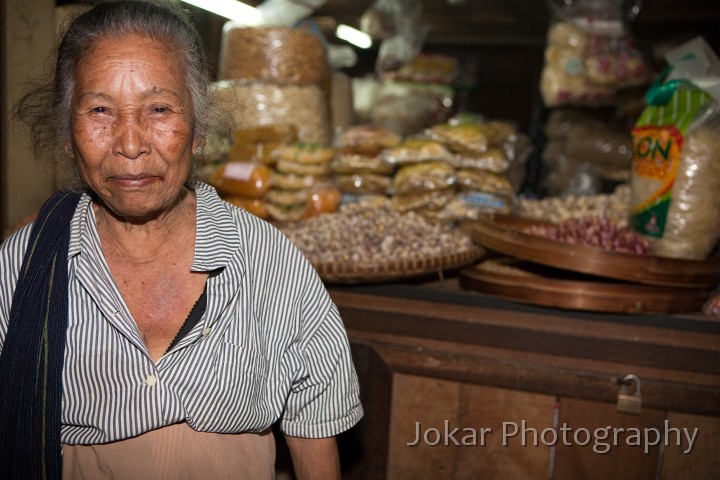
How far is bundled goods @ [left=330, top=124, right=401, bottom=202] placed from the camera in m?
2.44

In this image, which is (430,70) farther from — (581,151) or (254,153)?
(254,153)

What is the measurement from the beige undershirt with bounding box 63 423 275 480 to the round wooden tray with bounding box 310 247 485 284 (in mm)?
670

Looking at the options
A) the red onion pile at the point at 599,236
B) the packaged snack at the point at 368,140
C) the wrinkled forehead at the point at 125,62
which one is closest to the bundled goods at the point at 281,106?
the packaged snack at the point at 368,140

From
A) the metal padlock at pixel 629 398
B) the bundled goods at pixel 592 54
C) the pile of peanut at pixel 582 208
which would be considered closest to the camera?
the metal padlock at pixel 629 398

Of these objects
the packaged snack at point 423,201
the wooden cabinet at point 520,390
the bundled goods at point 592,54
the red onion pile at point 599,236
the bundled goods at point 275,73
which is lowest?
the wooden cabinet at point 520,390

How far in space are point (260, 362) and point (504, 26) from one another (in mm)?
4363

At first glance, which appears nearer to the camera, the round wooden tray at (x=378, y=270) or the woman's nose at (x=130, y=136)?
the woman's nose at (x=130, y=136)

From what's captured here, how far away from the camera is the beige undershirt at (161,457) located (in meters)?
1.14

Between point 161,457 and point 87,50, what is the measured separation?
2.41 feet

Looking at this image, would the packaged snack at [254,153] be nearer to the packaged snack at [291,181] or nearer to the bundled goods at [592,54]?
the packaged snack at [291,181]

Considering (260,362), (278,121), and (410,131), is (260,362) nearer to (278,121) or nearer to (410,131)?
(278,121)

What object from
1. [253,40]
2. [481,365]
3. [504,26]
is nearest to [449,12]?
[504,26]

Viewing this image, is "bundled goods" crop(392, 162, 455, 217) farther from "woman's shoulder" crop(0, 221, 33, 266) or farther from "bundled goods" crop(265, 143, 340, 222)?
"woman's shoulder" crop(0, 221, 33, 266)

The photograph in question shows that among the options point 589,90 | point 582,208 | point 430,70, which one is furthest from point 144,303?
point 430,70
